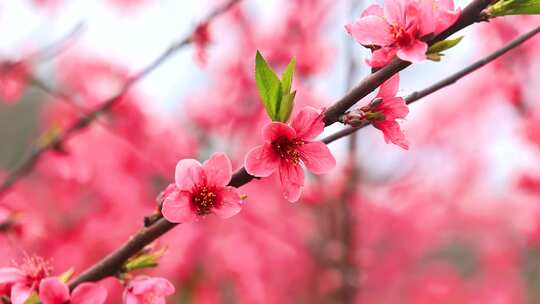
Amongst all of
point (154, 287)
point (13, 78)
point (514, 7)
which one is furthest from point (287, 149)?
point (13, 78)

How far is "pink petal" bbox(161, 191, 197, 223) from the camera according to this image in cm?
106

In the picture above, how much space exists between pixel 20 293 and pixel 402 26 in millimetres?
833

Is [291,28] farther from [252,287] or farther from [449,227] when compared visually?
[449,227]

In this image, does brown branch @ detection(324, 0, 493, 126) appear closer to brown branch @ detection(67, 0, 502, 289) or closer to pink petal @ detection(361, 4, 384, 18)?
brown branch @ detection(67, 0, 502, 289)

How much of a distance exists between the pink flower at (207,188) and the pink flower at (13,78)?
1.64 metres

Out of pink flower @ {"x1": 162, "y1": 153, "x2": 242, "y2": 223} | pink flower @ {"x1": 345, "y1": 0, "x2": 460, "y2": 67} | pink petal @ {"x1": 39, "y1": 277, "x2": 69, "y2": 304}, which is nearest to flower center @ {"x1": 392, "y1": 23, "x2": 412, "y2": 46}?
pink flower @ {"x1": 345, "y1": 0, "x2": 460, "y2": 67}

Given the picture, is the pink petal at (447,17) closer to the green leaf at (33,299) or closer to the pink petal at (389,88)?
the pink petal at (389,88)

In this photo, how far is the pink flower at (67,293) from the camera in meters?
1.09

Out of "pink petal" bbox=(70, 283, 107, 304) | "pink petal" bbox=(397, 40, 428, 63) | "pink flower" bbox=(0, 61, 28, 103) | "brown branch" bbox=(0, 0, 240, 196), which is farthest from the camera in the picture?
"pink flower" bbox=(0, 61, 28, 103)

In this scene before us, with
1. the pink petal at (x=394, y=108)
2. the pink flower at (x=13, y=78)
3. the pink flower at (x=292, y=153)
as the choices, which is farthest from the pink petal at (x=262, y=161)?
the pink flower at (x=13, y=78)

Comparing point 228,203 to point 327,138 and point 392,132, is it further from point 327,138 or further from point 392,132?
point 392,132

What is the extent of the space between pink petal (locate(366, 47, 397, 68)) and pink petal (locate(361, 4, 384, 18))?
0.28 feet

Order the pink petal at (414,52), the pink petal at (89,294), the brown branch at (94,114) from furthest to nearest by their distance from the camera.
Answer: the brown branch at (94,114) < the pink petal at (89,294) < the pink petal at (414,52)

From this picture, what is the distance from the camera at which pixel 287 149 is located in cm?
112
